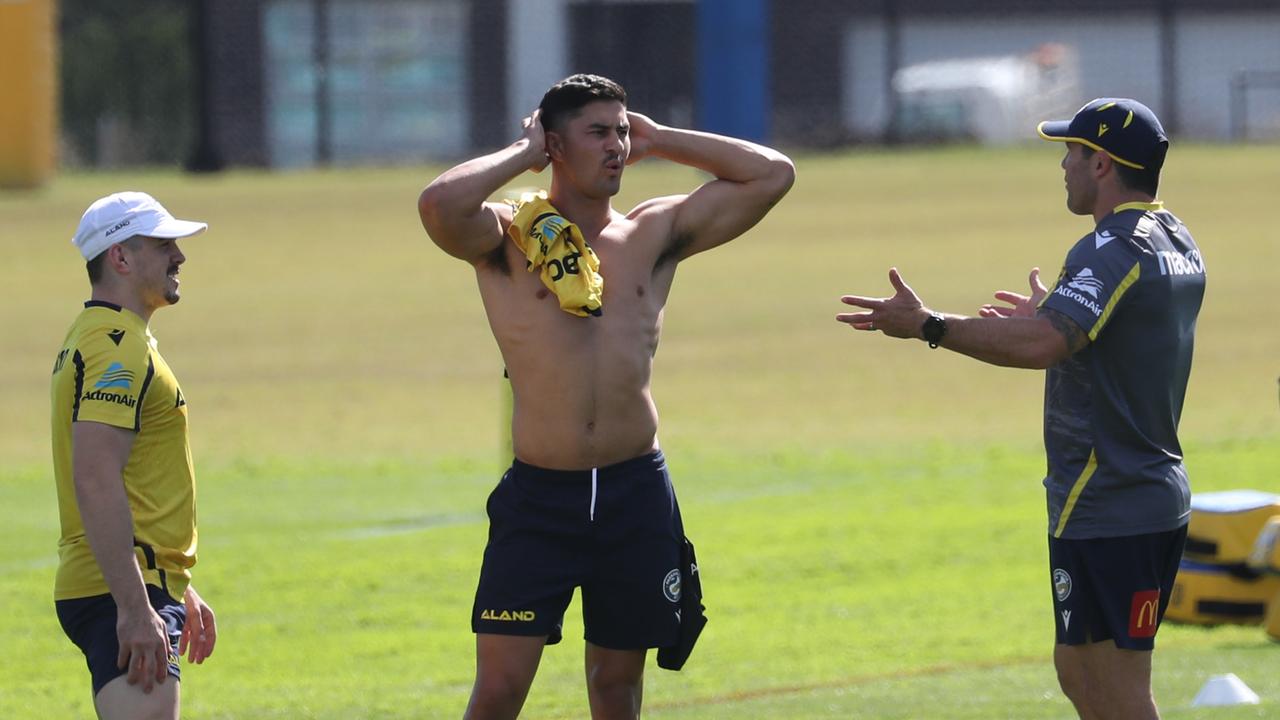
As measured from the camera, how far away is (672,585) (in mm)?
5844

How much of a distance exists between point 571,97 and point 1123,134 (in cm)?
157

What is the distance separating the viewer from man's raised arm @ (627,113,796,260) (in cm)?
611

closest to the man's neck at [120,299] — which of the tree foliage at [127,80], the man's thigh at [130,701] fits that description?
the man's thigh at [130,701]

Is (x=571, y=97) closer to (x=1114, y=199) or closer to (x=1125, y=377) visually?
(x=1114, y=199)

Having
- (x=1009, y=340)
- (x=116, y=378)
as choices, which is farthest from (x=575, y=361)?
(x=116, y=378)

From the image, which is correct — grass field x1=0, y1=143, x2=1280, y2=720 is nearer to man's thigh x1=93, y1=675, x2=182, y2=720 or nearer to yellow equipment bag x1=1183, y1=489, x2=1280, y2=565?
yellow equipment bag x1=1183, y1=489, x2=1280, y2=565

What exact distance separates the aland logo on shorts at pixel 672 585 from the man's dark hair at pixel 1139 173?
5.47 ft

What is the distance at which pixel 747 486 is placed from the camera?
47.0 ft

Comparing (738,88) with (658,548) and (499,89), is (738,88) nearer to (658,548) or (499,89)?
(499,89)

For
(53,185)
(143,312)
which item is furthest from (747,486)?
(53,185)

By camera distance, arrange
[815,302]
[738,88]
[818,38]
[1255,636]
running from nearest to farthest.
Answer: [1255,636]
[815,302]
[738,88]
[818,38]

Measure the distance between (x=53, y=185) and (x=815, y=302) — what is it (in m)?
13.2

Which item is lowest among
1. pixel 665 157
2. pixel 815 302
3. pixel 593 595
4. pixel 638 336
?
pixel 815 302

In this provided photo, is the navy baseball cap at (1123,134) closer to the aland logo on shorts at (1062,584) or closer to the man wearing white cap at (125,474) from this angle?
the aland logo on shorts at (1062,584)
